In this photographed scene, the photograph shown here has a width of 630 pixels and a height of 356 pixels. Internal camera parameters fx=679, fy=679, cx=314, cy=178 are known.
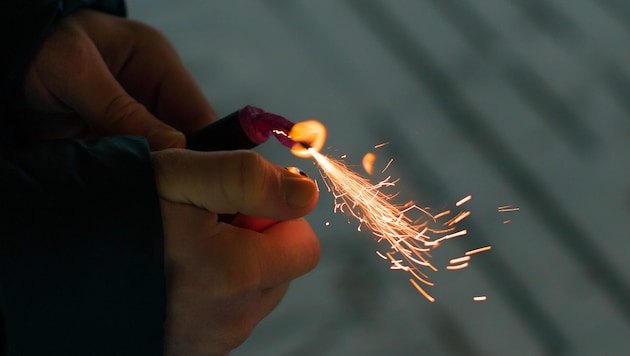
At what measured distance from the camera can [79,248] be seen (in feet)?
1.45

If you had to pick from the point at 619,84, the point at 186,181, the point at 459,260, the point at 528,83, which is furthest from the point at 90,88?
the point at 619,84

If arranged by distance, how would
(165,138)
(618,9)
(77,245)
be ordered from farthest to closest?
(618,9), (165,138), (77,245)

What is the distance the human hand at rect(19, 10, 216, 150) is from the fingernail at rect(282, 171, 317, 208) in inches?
Result: 4.9

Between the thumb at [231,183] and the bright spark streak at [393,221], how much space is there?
114 millimetres

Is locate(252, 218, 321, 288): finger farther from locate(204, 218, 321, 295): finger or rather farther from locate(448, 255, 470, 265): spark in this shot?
locate(448, 255, 470, 265): spark

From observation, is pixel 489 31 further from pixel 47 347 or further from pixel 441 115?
pixel 47 347

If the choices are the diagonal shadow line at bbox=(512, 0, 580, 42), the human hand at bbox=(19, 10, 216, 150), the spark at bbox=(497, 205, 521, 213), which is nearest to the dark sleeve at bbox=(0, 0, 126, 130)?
the human hand at bbox=(19, 10, 216, 150)

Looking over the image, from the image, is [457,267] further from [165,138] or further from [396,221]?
[165,138]

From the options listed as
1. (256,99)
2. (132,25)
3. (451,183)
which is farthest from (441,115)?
(132,25)

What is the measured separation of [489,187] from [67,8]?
47 cm

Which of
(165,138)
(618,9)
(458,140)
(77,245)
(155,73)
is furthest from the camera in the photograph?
(618,9)

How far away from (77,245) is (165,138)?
0.15 metres

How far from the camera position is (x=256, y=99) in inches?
32.4

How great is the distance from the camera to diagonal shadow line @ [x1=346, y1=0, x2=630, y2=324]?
0.71 meters
